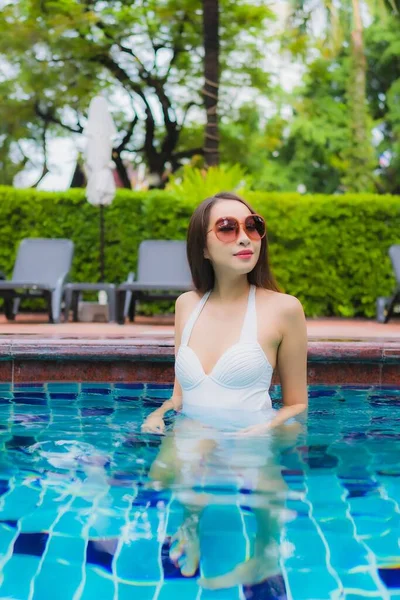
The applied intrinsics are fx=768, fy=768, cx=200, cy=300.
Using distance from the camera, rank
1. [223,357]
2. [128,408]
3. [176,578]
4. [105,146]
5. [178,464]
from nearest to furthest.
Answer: [176,578] < [178,464] < [223,357] < [128,408] < [105,146]

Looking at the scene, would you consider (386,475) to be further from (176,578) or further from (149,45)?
(149,45)

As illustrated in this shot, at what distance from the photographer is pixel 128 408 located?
4.31 m

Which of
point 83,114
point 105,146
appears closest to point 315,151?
point 83,114

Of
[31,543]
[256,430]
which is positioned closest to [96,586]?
[31,543]

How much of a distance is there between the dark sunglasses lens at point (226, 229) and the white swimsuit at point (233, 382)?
29 centimetres

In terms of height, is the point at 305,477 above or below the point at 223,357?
below

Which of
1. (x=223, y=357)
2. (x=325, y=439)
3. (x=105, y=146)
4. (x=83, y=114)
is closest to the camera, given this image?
(x=223, y=357)

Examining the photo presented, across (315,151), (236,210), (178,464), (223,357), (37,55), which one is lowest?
(178,464)

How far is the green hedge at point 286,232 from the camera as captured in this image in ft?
35.4

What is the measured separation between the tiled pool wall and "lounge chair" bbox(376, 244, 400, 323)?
184 inches

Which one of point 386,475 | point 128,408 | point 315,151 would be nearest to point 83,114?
point 315,151

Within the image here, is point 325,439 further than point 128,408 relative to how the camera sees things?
No

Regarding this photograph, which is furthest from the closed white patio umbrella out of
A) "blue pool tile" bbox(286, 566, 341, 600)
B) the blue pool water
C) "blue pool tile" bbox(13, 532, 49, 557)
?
"blue pool tile" bbox(286, 566, 341, 600)

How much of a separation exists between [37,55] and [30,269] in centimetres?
1306
